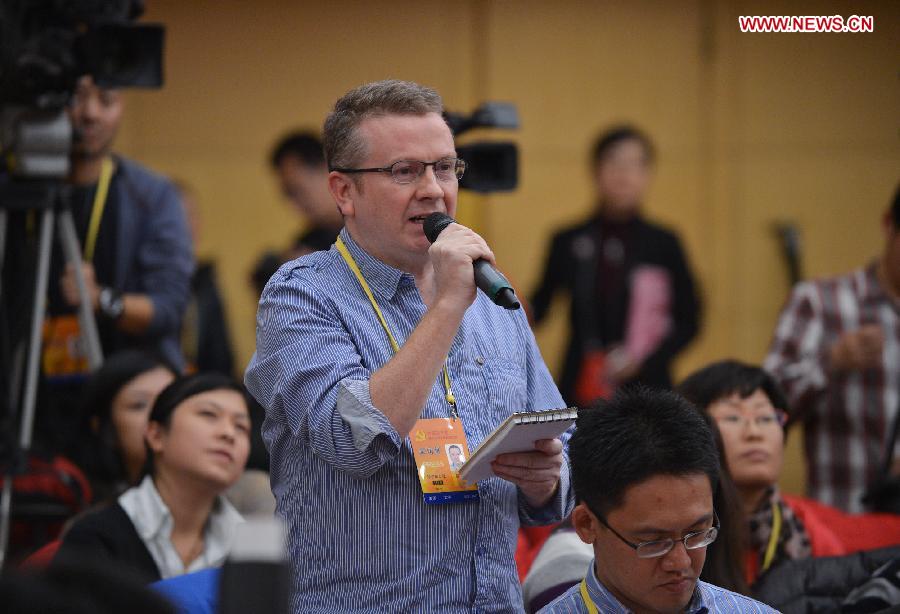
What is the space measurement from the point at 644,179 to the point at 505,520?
4.10 m

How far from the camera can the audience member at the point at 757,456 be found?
351cm

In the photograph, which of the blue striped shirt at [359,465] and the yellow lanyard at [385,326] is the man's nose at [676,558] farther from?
the yellow lanyard at [385,326]

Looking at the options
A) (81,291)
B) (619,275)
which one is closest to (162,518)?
(81,291)

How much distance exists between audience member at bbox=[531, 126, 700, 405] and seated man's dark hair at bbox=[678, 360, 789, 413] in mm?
2392

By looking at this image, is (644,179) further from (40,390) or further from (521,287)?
(40,390)

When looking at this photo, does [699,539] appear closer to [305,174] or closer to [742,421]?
[742,421]

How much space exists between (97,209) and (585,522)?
8.74ft

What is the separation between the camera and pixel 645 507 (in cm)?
235

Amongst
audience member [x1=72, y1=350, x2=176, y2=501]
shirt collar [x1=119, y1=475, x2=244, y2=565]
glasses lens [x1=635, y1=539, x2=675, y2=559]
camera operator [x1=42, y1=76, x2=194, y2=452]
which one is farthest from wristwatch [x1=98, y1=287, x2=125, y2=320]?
glasses lens [x1=635, y1=539, x2=675, y2=559]

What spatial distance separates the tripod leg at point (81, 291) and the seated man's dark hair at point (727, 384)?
6.24 feet

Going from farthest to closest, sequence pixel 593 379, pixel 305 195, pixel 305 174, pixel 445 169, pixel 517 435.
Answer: pixel 305 174 < pixel 305 195 < pixel 593 379 < pixel 445 169 < pixel 517 435

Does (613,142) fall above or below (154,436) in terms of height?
above

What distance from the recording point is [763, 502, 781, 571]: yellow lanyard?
3.49 metres

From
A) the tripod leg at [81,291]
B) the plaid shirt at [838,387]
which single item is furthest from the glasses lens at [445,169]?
the plaid shirt at [838,387]
